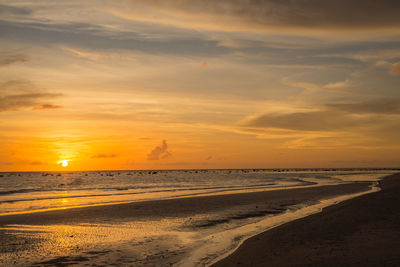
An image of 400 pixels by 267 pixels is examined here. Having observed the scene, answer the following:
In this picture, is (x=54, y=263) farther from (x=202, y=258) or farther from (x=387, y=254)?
(x=387, y=254)

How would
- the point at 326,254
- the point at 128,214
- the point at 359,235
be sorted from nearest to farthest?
1. the point at 326,254
2. the point at 359,235
3. the point at 128,214

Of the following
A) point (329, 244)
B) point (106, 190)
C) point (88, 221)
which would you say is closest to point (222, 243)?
point (329, 244)

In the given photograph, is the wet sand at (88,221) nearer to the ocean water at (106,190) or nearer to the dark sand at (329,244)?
the dark sand at (329,244)

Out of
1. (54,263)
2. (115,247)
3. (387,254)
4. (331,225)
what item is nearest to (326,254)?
(387,254)

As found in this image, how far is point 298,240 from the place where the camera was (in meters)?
14.3

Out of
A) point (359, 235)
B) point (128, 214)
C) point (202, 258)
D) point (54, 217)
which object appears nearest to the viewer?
point (202, 258)

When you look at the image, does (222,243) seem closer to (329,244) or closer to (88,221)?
(329,244)

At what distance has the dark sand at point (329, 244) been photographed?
10688 mm

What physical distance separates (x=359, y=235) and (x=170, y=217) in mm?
13249

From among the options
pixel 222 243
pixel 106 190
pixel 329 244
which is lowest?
pixel 106 190

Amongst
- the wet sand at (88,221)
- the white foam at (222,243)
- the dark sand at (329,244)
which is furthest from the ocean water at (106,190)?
the dark sand at (329,244)

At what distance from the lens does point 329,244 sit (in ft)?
42.9

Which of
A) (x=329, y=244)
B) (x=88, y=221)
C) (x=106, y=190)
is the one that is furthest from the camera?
(x=106, y=190)

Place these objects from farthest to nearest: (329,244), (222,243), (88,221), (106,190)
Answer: (106,190)
(88,221)
(222,243)
(329,244)
